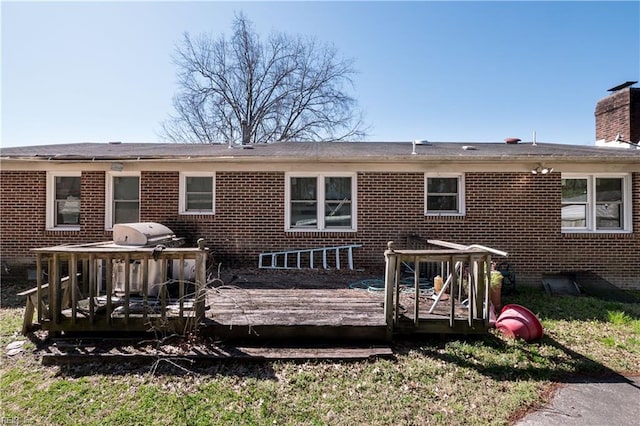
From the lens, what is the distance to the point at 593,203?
26.1 feet

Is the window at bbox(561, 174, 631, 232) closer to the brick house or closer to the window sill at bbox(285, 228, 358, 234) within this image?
the brick house

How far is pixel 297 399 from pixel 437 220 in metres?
5.77

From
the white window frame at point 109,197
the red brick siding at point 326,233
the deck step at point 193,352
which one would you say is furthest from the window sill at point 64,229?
the deck step at point 193,352

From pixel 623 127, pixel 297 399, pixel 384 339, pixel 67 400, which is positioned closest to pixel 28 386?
pixel 67 400

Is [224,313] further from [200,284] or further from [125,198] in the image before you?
[125,198]

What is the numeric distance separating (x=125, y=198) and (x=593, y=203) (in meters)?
11.2

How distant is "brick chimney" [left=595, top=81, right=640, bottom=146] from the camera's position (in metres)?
10.8

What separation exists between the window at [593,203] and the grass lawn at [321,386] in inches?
163

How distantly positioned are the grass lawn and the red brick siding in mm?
3499

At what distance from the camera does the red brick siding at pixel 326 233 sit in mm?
7863

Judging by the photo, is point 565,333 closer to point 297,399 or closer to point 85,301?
point 297,399

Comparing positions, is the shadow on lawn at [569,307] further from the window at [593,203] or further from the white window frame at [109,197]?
the white window frame at [109,197]

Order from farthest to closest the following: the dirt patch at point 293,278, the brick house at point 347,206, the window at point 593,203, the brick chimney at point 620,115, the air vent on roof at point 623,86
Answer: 1. the air vent on roof at point 623,86
2. the brick chimney at point 620,115
3. the window at point 593,203
4. the brick house at point 347,206
5. the dirt patch at point 293,278

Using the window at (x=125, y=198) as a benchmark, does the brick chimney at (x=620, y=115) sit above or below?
above
